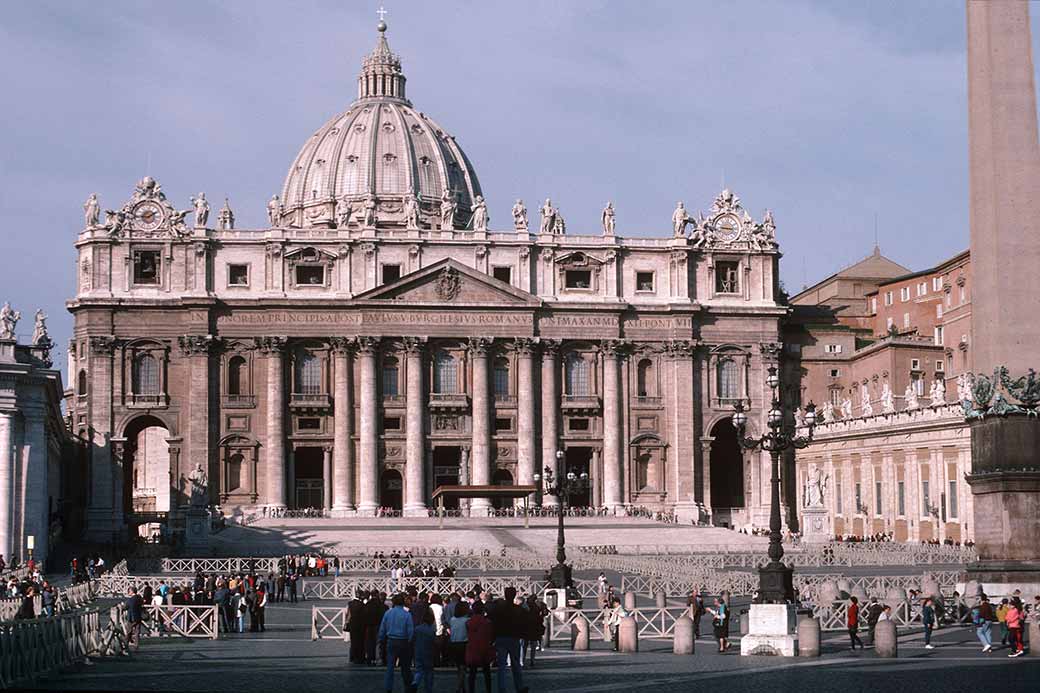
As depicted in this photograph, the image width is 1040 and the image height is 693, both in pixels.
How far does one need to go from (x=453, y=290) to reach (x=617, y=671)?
67.8 m

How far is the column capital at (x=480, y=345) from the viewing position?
3688 inches

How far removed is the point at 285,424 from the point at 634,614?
60.1 metres

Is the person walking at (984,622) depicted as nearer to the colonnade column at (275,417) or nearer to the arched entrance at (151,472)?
the colonnade column at (275,417)

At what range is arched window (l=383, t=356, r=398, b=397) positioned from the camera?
Result: 3696 inches

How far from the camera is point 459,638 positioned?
952 inches

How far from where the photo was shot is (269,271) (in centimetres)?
9306

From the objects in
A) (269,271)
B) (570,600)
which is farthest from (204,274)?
(570,600)

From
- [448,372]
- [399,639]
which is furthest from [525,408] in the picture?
[399,639]

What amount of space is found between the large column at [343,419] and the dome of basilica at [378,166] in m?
35.6

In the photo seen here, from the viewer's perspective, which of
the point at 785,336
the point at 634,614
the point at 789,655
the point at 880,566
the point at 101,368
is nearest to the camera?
the point at 789,655

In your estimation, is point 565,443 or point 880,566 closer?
point 880,566

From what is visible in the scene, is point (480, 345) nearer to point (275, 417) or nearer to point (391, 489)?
point (391, 489)

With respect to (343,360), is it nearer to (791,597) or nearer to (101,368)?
(101,368)

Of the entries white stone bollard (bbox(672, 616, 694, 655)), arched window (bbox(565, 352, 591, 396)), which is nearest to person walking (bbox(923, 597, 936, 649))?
white stone bollard (bbox(672, 616, 694, 655))
